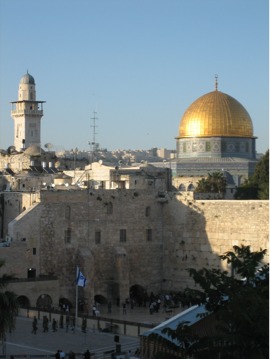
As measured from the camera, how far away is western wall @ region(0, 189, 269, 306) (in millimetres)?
41000

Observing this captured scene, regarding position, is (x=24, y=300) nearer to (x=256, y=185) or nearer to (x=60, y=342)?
(x=60, y=342)

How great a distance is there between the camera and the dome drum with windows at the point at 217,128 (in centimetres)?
6925

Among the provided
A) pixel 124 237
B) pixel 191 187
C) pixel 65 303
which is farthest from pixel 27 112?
pixel 65 303

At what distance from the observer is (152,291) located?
4444 cm

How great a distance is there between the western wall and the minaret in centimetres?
3727

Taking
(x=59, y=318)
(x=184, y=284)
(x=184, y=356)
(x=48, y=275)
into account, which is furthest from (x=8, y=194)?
(x=184, y=356)

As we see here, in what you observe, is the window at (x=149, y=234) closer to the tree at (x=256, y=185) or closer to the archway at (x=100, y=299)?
the archway at (x=100, y=299)

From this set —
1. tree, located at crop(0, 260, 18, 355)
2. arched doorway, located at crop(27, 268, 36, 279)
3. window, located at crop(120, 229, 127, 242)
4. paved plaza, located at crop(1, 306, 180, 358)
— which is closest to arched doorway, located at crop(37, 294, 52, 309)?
arched doorway, located at crop(27, 268, 36, 279)

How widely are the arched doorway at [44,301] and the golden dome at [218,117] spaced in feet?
104

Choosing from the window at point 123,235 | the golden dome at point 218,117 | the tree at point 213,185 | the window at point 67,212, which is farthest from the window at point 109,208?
the golden dome at point 218,117

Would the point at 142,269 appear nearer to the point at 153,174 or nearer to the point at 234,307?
the point at 153,174

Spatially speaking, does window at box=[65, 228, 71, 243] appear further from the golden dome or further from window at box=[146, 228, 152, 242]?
the golden dome

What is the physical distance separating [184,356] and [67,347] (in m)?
12.2

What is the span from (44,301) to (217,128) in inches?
1279
